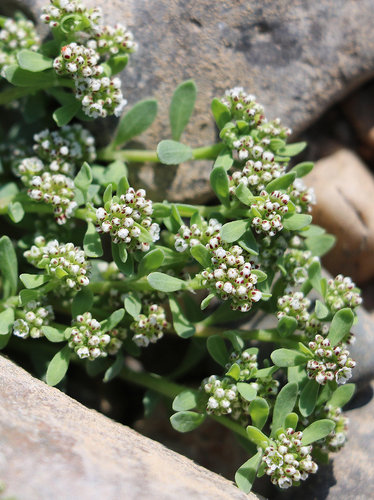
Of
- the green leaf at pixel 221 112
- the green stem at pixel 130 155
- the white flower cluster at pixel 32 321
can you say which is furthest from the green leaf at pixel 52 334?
the green leaf at pixel 221 112

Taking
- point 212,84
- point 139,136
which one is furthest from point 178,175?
point 212,84

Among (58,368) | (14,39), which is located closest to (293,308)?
(58,368)

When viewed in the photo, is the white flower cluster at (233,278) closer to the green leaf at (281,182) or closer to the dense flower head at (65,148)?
the green leaf at (281,182)

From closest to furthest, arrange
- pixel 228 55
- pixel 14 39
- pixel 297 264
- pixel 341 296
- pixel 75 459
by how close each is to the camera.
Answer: pixel 75 459 < pixel 341 296 < pixel 297 264 < pixel 14 39 < pixel 228 55

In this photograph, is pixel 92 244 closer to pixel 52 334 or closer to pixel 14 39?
pixel 52 334

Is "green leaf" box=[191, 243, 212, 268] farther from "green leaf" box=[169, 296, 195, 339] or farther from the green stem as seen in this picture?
the green stem

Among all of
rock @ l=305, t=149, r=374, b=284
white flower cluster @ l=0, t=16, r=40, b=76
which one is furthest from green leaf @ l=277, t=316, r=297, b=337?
white flower cluster @ l=0, t=16, r=40, b=76
